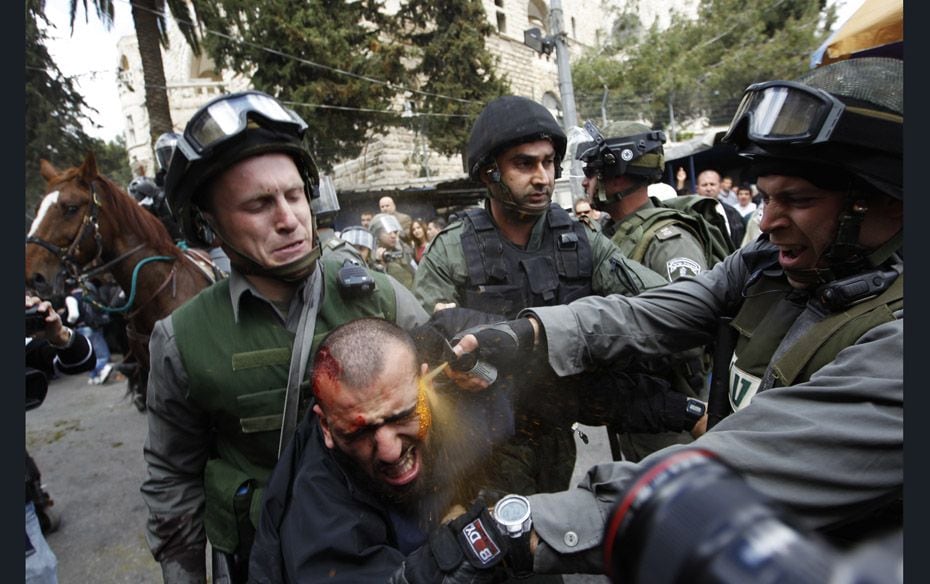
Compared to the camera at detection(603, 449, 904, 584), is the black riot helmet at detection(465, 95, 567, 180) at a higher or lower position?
higher

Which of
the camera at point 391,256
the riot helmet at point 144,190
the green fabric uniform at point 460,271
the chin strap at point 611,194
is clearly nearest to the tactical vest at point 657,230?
the chin strap at point 611,194

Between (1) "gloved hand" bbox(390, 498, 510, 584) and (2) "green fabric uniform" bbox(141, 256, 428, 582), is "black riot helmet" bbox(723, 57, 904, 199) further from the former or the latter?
(2) "green fabric uniform" bbox(141, 256, 428, 582)

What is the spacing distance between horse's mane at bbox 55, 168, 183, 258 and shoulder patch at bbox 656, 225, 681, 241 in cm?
380

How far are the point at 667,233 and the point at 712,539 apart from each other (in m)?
2.63

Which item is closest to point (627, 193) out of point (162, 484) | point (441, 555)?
point (441, 555)

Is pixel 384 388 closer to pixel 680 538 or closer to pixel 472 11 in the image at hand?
pixel 680 538

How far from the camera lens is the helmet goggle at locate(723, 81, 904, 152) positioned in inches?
48.3

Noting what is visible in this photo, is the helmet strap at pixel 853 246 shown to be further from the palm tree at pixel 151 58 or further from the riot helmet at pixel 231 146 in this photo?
the palm tree at pixel 151 58

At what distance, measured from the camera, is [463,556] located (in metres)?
1.20

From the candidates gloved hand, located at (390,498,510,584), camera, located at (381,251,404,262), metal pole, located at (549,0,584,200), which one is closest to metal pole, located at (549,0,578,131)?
metal pole, located at (549,0,584,200)

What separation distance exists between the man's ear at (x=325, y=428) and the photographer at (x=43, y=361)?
A: 7.00 ft

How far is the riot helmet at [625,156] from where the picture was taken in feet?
10.4

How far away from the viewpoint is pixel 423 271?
2662mm

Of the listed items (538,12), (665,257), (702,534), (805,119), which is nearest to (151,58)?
(665,257)
